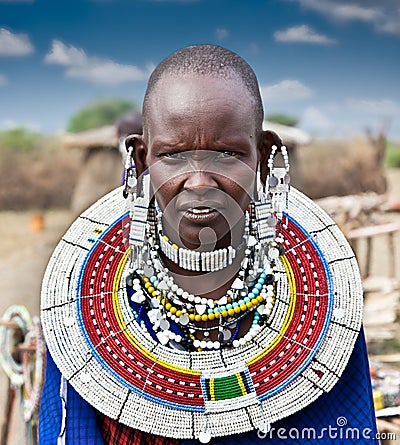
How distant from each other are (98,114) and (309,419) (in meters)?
11.0

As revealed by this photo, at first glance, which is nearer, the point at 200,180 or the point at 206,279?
the point at 200,180

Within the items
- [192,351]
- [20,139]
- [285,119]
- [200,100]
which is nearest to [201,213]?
[200,100]

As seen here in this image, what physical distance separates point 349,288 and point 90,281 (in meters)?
0.67

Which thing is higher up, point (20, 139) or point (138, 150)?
point (20, 139)

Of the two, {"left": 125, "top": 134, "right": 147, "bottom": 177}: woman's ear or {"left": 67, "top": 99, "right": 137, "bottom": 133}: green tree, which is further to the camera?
{"left": 67, "top": 99, "right": 137, "bottom": 133}: green tree

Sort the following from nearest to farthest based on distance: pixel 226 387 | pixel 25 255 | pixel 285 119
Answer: pixel 226 387
pixel 25 255
pixel 285 119

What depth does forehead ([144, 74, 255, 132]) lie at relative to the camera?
1312 mm

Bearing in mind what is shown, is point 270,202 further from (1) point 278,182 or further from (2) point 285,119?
(2) point 285,119

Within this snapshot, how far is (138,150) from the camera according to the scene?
4.98 ft

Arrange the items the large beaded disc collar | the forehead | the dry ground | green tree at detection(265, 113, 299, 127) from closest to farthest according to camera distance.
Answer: the forehead → the large beaded disc collar → the dry ground → green tree at detection(265, 113, 299, 127)

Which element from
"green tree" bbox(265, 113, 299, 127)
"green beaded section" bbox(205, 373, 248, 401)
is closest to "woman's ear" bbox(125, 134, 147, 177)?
"green beaded section" bbox(205, 373, 248, 401)

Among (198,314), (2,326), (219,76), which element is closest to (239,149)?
(219,76)

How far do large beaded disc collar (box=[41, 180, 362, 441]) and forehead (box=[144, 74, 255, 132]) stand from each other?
0.40m

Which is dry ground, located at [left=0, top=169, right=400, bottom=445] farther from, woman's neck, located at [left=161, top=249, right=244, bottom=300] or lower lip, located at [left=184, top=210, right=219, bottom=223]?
lower lip, located at [left=184, top=210, right=219, bottom=223]
